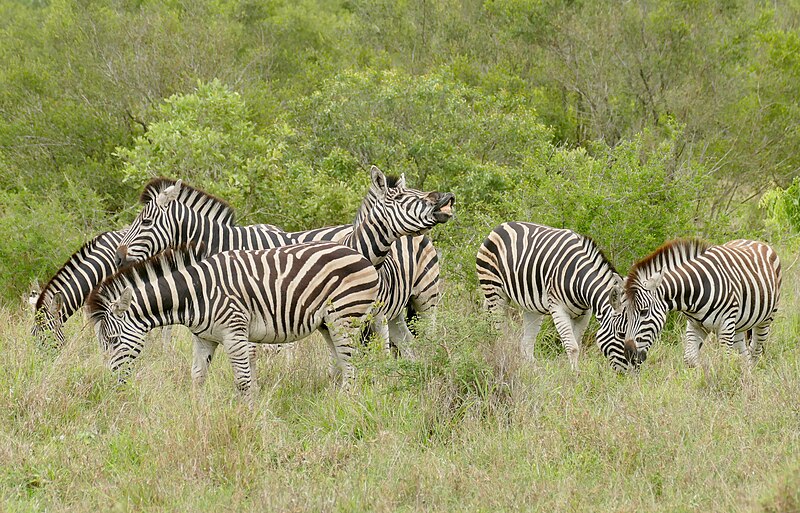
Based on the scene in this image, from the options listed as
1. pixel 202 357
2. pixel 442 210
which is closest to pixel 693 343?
pixel 442 210

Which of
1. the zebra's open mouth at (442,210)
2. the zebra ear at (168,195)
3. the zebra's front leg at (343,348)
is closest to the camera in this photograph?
the zebra's front leg at (343,348)

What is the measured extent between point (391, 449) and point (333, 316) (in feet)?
5.51

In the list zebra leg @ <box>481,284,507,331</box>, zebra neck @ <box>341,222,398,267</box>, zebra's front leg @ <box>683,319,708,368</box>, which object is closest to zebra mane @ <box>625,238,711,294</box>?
zebra's front leg @ <box>683,319,708,368</box>

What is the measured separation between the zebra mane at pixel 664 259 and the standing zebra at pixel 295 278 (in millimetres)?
1769

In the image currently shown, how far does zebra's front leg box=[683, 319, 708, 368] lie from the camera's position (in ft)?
26.2

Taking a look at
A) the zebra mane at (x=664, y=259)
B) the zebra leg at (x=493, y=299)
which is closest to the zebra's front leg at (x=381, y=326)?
the zebra leg at (x=493, y=299)

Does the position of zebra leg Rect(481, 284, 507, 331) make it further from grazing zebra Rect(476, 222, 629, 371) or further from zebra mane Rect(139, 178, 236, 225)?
zebra mane Rect(139, 178, 236, 225)

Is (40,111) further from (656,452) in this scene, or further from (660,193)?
(656,452)

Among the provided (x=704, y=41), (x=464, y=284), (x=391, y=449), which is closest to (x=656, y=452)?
(x=391, y=449)

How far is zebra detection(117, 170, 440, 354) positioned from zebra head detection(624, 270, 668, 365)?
1.97 m

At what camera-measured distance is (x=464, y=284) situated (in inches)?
414

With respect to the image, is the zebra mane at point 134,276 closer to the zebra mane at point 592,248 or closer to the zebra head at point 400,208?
the zebra head at point 400,208

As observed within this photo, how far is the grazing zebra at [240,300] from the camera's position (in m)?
6.89

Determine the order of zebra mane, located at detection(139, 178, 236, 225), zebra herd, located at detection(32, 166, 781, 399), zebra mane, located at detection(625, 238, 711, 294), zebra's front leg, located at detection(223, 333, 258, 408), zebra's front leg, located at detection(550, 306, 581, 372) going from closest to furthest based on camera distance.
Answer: zebra's front leg, located at detection(223, 333, 258, 408) < zebra herd, located at detection(32, 166, 781, 399) < zebra mane, located at detection(625, 238, 711, 294) < zebra's front leg, located at detection(550, 306, 581, 372) < zebra mane, located at detection(139, 178, 236, 225)
